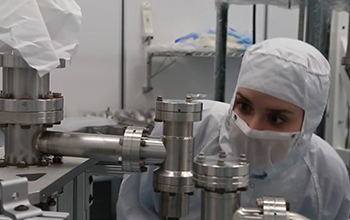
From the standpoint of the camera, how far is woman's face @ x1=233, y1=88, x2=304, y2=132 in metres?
0.99

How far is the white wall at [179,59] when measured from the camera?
251 centimetres

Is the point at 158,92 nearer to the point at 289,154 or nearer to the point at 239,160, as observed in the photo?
the point at 289,154

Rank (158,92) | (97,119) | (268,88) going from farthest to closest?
1. (158,92)
2. (97,119)
3. (268,88)

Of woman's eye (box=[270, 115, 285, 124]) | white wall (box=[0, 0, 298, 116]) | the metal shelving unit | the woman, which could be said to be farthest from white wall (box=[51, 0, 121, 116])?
woman's eye (box=[270, 115, 285, 124])

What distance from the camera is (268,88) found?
101cm

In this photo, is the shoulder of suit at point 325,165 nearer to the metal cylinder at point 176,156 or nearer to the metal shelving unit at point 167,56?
the metal cylinder at point 176,156

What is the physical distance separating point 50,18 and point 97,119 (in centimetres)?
149

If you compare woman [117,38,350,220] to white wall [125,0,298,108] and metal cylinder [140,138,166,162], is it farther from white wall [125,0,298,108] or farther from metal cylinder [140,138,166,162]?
white wall [125,0,298,108]

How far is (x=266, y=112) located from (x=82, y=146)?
46cm

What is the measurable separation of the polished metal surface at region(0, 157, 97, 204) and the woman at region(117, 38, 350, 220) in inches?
10.5

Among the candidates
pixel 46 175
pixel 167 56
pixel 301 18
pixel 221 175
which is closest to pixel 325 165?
pixel 301 18

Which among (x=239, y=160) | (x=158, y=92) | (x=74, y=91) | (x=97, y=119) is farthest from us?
(x=158, y=92)

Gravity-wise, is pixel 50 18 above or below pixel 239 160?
above

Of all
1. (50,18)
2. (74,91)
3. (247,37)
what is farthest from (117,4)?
(50,18)
